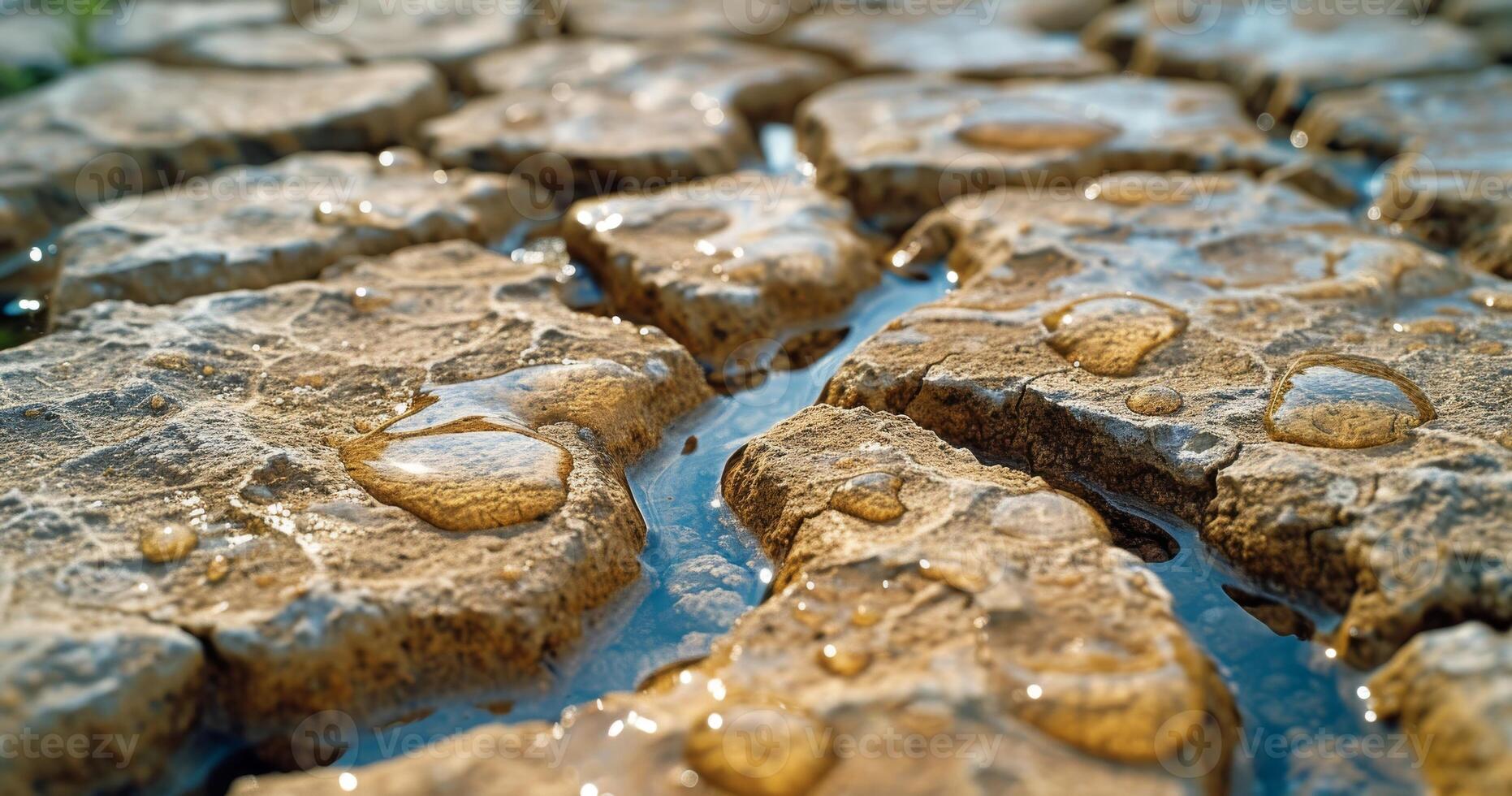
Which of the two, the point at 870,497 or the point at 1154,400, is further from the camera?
the point at 1154,400

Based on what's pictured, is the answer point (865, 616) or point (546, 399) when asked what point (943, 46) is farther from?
point (865, 616)

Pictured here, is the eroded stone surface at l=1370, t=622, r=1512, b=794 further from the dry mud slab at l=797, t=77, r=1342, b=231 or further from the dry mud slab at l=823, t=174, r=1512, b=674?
the dry mud slab at l=797, t=77, r=1342, b=231

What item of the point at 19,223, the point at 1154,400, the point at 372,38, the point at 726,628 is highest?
the point at 372,38

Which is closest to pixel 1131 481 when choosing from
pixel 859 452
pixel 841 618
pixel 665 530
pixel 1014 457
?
pixel 1014 457

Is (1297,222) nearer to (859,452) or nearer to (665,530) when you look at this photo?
(859,452)

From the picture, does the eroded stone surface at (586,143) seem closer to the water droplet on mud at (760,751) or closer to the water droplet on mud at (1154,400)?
the water droplet on mud at (1154,400)

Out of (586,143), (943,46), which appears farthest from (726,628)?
(943,46)

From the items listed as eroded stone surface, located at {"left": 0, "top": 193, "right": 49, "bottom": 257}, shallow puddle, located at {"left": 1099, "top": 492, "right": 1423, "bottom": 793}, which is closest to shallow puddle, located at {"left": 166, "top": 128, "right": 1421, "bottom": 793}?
shallow puddle, located at {"left": 1099, "top": 492, "right": 1423, "bottom": 793}

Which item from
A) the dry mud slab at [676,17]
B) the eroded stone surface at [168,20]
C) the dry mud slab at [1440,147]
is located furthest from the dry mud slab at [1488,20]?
the eroded stone surface at [168,20]
